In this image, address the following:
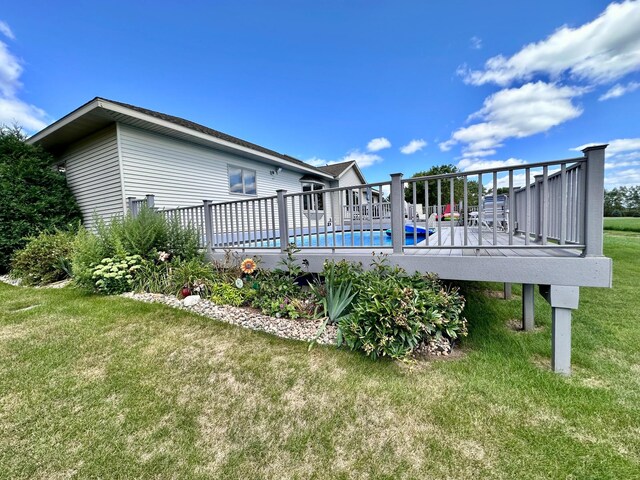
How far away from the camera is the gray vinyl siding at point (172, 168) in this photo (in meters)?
7.20

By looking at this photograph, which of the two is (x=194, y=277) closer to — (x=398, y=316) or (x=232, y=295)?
(x=232, y=295)

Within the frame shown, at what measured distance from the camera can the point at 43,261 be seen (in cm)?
654

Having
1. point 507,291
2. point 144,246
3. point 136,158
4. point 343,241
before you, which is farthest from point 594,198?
point 136,158

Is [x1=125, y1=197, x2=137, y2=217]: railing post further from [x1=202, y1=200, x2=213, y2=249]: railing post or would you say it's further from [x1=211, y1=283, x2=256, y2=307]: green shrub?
[x1=211, y1=283, x2=256, y2=307]: green shrub

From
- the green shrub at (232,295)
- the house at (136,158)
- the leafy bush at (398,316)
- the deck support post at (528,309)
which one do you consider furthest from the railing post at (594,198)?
the house at (136,158)

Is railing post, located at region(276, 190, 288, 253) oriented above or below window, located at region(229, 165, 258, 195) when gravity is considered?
below

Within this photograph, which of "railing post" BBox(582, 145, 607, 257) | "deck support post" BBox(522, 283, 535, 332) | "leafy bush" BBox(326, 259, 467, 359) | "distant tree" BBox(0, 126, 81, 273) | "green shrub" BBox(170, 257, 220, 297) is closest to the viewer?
"railing post" BBox(582, 145, 607, 257)

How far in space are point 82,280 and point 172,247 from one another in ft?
5.56

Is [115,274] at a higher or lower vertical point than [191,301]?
higher

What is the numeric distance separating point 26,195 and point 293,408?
9.54 metres

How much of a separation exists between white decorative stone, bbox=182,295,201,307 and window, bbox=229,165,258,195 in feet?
20.3

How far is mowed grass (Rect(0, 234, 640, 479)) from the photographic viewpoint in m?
1.86

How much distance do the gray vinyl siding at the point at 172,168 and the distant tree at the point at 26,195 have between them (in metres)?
2.77

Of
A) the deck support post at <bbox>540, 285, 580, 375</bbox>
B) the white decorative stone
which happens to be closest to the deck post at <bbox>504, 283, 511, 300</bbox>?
the deck support post at <bbox>540, 285, 580, 375</bbox>
